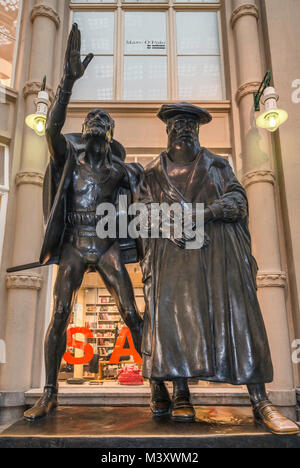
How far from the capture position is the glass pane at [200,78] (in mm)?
7934

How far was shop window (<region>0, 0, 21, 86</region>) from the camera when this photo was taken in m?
7.87

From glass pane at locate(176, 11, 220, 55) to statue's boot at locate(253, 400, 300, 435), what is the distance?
7976mm

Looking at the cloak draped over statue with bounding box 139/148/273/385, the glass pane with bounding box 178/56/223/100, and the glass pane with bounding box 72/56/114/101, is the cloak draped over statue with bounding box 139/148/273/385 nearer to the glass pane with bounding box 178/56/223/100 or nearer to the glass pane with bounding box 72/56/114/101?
the glass pane with bounding box 178/56/223/100

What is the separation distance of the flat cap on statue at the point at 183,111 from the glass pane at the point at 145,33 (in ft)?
21.7

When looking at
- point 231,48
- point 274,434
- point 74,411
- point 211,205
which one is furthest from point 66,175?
point 231,48

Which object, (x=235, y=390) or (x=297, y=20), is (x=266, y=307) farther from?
(x=297, y=20)

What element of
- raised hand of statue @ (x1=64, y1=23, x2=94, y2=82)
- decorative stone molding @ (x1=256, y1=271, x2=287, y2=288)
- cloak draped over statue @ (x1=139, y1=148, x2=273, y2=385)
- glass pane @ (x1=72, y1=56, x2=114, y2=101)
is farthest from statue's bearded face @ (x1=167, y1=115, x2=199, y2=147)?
glass pane @ (x1=72, y1=56, x2=114, y2=101)

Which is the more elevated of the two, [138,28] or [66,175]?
[138,28]

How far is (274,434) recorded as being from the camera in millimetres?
1780

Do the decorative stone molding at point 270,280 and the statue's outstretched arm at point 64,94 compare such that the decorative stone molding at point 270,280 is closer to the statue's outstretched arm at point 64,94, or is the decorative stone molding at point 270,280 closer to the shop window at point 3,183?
the statue's outstretched arm at point 64,94

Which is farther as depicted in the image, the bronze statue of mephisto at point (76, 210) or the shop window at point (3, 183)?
the shop window at point (3, 183)

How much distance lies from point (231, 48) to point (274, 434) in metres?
7.69

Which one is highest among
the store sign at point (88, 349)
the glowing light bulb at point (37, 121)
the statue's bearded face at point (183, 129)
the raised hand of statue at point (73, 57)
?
the glowing light bulb at point (37, 121)

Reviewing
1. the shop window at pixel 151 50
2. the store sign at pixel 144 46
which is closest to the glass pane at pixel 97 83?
the shop window at pixel 151 50
